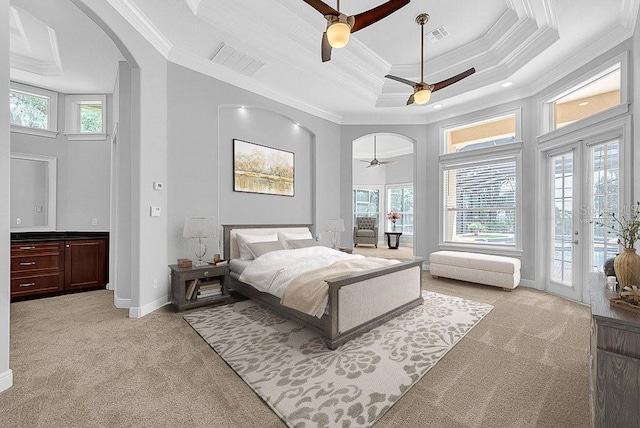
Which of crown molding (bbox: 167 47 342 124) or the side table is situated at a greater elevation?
crown molding (bbox: 167 47 342 124)

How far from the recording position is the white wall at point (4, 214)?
1.94 m

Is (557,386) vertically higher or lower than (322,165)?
lower

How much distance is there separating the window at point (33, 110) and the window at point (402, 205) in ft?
31.4

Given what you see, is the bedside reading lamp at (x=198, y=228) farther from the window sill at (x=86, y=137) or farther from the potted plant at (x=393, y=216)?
the potted plant at (x=393, y=216)

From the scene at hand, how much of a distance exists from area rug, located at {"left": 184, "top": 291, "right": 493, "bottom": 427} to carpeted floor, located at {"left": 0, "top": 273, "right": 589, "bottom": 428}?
96mm

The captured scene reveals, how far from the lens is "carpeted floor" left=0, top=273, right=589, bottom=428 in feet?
5.65

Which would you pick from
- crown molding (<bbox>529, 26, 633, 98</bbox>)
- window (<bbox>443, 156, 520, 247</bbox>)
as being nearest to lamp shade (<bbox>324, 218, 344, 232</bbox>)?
window (<bbox>443, 156, 520, 247</bbox>)

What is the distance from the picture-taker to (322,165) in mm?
5941

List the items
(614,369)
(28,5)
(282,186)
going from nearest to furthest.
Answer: (614,369) → (28,5) → (282,186)

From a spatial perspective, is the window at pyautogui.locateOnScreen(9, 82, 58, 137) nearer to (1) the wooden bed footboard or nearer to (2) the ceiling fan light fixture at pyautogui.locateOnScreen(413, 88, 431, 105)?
(1) the wooden bed footboard

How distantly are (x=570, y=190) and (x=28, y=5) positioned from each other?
7.08 m

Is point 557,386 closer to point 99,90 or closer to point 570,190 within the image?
point 570,190

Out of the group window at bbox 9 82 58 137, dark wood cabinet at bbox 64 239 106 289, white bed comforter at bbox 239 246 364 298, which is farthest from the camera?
window at bbox 9 82 58 137

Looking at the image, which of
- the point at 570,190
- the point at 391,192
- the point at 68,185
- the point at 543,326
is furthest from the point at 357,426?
the point at 391,192
